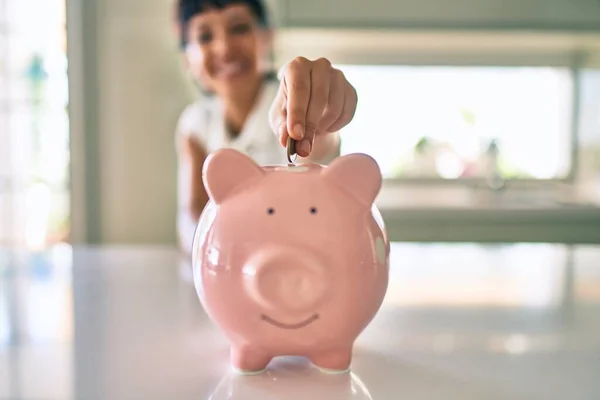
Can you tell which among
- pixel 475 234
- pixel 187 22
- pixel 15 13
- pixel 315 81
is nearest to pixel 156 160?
pixel 15 13

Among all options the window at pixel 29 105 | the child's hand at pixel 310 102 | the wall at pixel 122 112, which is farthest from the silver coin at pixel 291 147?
the window at pixel 29 105

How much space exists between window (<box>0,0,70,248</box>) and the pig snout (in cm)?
185

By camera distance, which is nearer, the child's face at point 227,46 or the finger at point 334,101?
Answer: the finger at point 334,101

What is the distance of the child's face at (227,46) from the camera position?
1.13 metres

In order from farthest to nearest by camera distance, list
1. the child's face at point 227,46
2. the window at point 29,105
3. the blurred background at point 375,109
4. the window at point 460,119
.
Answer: the window at point 460,119
the window at point 29,105
the blurred background at point 375,109
the child's face at point 227,46

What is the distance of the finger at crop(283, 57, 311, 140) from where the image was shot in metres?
0.52

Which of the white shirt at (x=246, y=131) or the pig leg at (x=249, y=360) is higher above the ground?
the white shirt at (x=246, y=131)

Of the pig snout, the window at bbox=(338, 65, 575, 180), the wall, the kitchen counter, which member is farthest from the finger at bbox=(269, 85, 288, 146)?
the window at bbox=(338, 65, 575, 180)

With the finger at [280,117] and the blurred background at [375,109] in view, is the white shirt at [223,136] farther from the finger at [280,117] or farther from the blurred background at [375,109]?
the blurred background at [375,109]

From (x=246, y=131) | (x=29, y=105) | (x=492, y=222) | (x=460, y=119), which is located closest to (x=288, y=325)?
(x=246, y=131)

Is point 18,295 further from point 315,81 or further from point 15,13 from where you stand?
point 15,13

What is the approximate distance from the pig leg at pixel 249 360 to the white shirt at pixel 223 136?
593 millimetres

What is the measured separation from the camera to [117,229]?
6.88 ft

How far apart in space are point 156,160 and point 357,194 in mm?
1697
